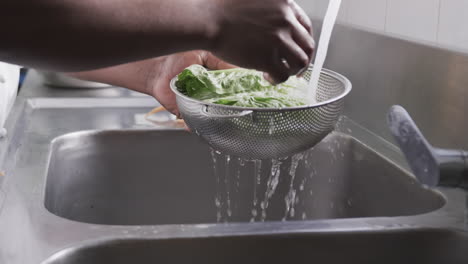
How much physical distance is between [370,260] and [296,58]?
35 cm

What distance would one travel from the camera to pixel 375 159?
1119 millimetres

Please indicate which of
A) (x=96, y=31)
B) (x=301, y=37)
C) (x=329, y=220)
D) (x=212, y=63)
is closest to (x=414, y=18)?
(x=212, y=63)

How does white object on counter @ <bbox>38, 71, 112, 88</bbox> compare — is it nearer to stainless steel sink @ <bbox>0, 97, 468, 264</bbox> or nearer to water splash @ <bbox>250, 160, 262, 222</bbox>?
stainless steel sink @ <bbox>0, 97, 468, 264</bbox>

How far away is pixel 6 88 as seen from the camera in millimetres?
1269

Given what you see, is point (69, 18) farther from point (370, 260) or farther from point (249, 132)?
point (370, 260)

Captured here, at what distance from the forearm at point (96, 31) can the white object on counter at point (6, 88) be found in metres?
0.76

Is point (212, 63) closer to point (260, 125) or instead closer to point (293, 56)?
point (260, 125)

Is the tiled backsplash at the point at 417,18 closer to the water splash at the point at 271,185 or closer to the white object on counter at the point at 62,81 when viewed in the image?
the water splash at the point at 271,185

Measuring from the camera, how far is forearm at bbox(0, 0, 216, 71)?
463mm

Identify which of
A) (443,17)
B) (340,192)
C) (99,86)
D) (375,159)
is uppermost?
(443,17)

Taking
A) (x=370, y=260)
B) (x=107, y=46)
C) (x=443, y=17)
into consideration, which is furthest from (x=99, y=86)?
(x=107, y=46)

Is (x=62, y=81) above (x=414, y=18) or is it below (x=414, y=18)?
below

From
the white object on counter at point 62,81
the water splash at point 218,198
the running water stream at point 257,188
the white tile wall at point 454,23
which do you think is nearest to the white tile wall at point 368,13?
the white tile wall at point 454,23

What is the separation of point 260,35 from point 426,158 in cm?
19
